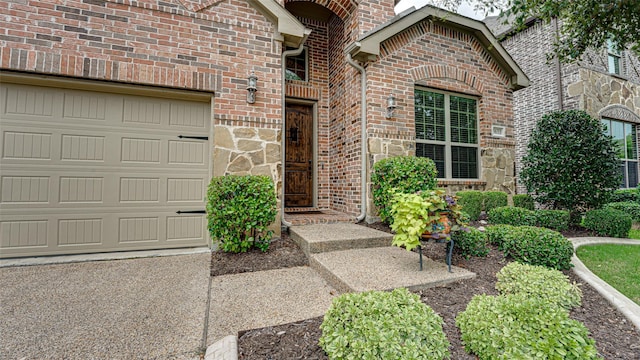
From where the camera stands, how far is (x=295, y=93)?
577 centimetres

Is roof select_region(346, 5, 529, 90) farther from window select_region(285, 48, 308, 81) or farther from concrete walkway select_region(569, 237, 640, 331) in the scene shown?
concrete walkway select_region(569, 237, 640, 331)

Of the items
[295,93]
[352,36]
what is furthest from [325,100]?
[352,36]

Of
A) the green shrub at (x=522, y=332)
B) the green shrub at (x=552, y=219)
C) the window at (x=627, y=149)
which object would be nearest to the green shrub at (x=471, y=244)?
the green shrub at (x=522, y=332)

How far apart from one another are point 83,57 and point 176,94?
Result: 1089 millimetres

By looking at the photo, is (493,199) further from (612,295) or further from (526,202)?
(612,295)

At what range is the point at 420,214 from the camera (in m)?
2.55

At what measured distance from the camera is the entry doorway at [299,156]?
226 inches

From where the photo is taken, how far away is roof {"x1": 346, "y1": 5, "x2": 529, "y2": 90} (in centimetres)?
481

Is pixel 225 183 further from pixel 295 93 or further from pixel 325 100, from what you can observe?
pixel 325 100

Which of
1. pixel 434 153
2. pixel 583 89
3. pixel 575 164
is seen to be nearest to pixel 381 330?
pixel 434 153

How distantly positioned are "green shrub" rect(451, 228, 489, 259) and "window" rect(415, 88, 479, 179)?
8.14 ft

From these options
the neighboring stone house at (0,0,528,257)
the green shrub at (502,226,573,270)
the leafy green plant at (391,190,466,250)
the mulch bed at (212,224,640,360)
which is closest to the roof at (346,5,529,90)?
the neighboring stone house at (0,0,528,257)

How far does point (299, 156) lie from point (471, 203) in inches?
139

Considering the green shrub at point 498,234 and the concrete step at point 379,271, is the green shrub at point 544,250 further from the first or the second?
the concrete step at point 379,271
